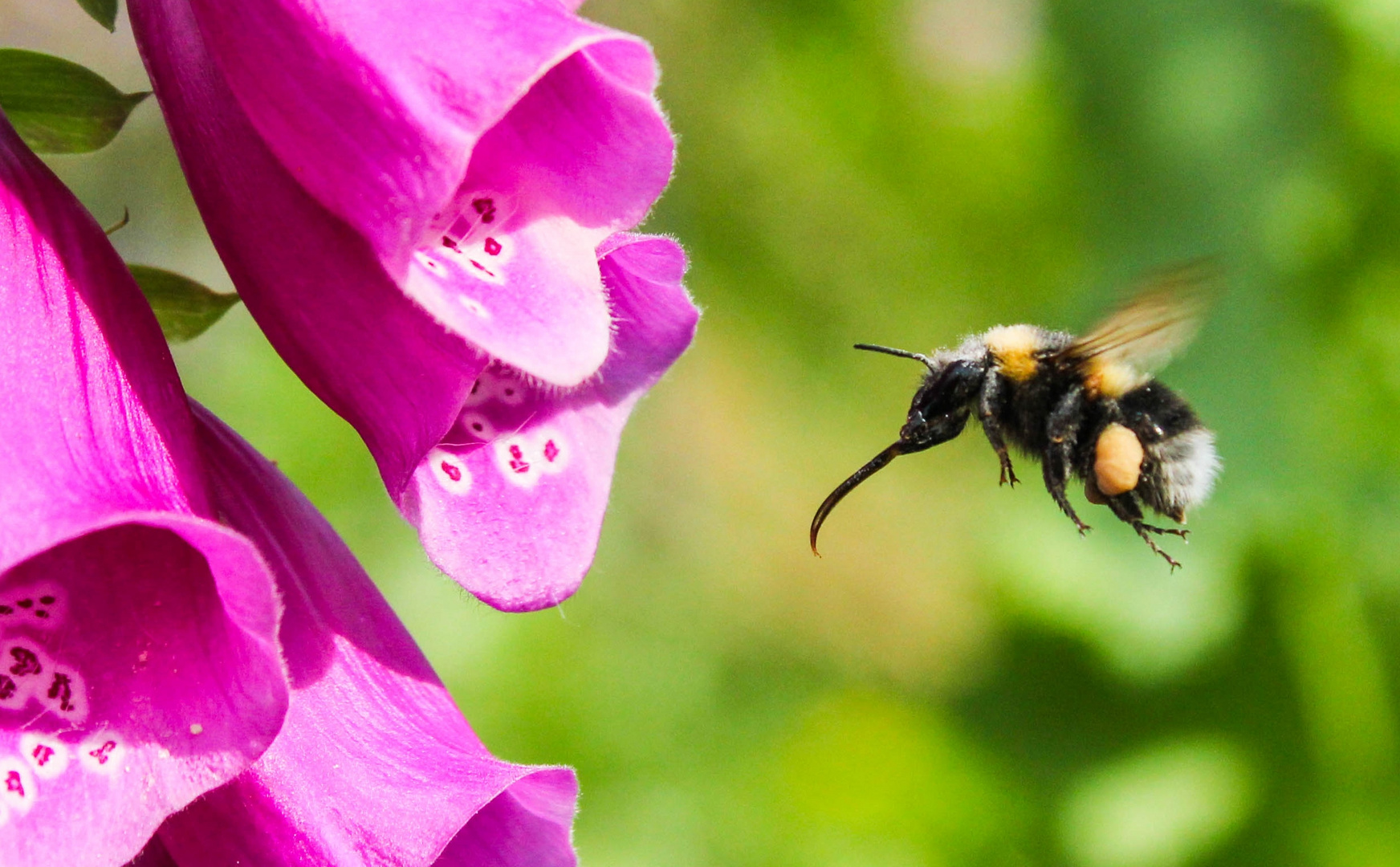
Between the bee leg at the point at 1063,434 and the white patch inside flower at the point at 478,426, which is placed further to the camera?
the bee leg at the point at 1063,434

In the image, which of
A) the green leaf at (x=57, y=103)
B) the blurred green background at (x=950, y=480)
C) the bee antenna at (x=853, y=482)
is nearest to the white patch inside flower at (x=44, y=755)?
the green leaf at (x=57, y=103)

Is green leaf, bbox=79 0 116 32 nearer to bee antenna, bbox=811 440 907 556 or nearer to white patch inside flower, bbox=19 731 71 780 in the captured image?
white patch inside flower, bbox=19 731 71 780

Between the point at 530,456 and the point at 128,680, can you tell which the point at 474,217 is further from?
the point at 128,680

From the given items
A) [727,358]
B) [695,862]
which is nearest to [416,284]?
[695,862]

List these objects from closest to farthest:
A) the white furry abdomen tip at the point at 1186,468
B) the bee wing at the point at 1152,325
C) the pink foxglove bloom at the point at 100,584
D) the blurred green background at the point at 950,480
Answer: the pink foxglove bloom at the point at 100,584
the bee wing at the point at 1152,325
the white furry abdomen tip at the point at 1186,468
the blurred green background at the point at 950,480

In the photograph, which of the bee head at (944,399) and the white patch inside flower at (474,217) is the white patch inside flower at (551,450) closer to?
the white patch inside flower at (474,217)

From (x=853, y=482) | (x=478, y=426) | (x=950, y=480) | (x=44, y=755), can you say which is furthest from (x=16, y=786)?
(x=950, y=480)
